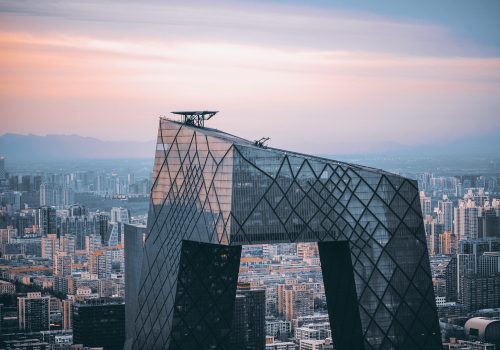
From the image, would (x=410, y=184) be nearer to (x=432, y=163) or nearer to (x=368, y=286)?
(x=368, y=286)

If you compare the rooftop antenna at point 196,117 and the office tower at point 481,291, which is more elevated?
the rooftop antenna at point 196,117

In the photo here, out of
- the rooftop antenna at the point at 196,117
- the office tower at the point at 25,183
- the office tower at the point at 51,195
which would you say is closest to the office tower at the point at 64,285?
the office tower at the point at 25,183

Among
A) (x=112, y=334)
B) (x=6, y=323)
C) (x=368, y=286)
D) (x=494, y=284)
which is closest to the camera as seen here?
(x=368, y=286)

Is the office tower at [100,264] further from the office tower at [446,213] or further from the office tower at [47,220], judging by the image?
the office tower at [446,213]

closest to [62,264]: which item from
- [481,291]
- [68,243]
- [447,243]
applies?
[68,243]

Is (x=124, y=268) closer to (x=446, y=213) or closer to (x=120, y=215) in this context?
(x=120, y=215)

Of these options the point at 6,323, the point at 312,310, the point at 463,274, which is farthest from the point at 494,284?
the point at 6,323

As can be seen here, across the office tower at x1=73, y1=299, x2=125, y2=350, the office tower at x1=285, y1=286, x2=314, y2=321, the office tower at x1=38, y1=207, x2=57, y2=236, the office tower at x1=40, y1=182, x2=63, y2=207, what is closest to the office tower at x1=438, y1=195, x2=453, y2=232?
the office tower at x1=285, y1=286, x2=314, y2=321

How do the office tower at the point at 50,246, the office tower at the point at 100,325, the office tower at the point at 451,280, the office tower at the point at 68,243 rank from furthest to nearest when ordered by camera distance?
the office tower at the point at 68,243 → the office tower at the point at 50,246 → the office tower at the point at 451,280 → the office tower at the point at 100,325
